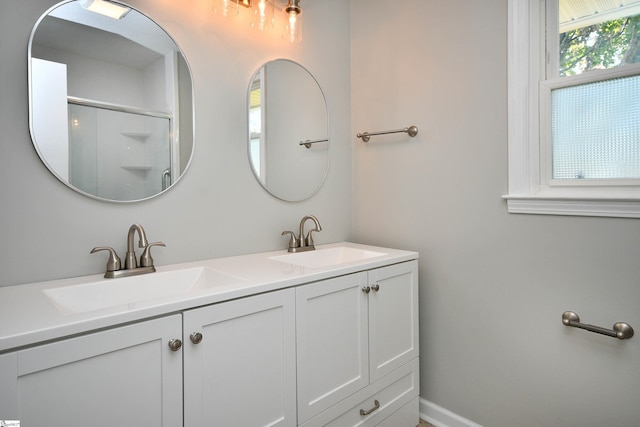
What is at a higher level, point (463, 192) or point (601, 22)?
point (601, 22)

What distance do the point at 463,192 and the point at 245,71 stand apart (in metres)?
1.20

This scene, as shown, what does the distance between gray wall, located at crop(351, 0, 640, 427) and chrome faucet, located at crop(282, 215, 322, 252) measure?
1.42 ft

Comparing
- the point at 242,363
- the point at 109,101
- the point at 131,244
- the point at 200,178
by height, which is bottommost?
the point at 242,363

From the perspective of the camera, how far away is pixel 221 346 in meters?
1.06

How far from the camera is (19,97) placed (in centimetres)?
116

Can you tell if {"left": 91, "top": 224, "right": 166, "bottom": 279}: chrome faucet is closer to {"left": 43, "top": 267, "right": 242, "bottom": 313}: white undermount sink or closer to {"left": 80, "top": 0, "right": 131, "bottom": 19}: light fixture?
{"left": 43, "top": 267, "right": 242, "bottom": 313}: white undermount sink

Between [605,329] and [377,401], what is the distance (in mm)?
927

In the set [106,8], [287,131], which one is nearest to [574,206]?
[287,131]

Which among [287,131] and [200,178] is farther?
[287,131]

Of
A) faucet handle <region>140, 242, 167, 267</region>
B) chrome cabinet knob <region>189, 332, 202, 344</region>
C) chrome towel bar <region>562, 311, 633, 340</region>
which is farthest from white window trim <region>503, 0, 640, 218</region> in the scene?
faucet handle <region>140, 242, 167, 267</region>

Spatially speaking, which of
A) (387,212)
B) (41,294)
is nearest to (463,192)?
(387,212)

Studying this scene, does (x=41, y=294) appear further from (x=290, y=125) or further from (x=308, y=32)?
(x=308, y=32)

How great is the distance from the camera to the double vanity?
81 cm

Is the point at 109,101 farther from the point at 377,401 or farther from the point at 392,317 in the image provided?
the point at 377,401
